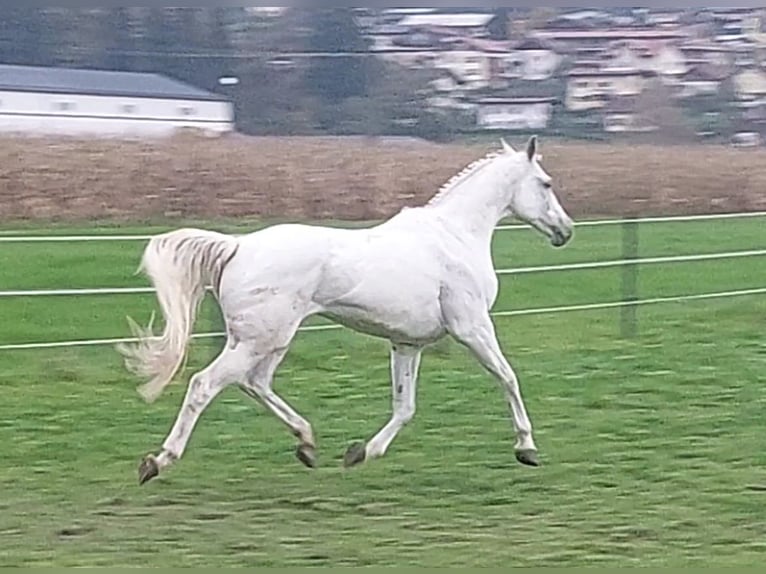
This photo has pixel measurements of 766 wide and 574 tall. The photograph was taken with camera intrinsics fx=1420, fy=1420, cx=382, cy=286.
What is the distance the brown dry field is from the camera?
936 cm

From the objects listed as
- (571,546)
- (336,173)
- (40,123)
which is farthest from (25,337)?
(571,546)

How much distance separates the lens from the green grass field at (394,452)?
426cm

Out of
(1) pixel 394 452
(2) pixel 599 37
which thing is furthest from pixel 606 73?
(1) pixel 394 452

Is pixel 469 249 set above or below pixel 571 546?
above

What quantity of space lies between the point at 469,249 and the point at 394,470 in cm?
90

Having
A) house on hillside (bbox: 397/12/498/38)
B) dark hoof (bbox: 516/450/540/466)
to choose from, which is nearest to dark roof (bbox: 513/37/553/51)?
house on hillside (bbox: 397/12/498/38)

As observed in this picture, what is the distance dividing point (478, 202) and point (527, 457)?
0.98 m

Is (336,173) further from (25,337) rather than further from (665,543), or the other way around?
(665,543)

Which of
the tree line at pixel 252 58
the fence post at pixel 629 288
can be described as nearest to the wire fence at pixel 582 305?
the fence post at pixel 629 288

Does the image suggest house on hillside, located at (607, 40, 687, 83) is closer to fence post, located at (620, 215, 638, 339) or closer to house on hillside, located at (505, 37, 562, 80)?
house on hillside, located at (505, 37, 562, 80)

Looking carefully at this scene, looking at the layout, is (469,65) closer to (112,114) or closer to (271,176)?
(271,176)

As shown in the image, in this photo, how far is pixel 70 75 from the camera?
9.12 m

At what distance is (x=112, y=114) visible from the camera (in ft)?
30.3

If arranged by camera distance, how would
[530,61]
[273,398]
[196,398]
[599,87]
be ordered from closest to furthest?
[196,398] → [273,398] → [530,61] → [599,87]
